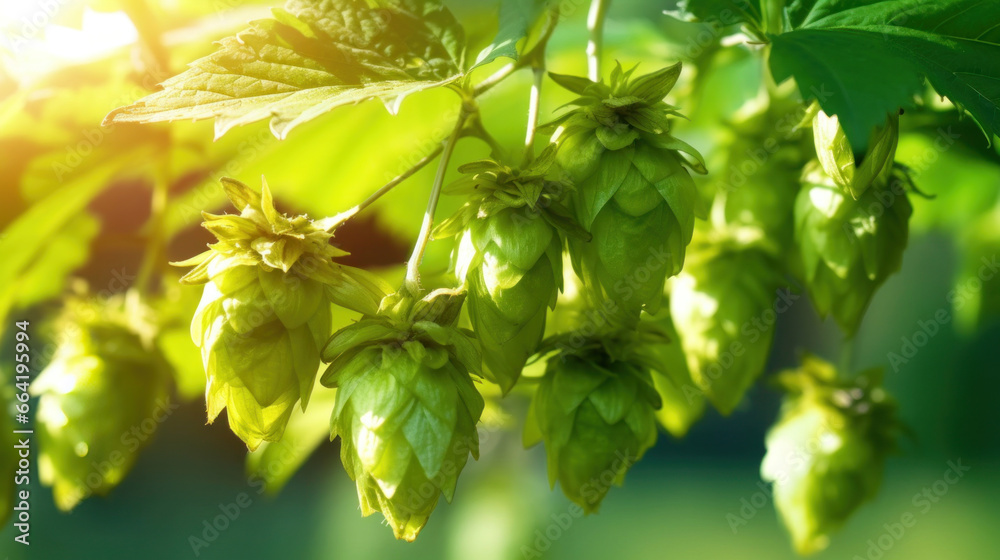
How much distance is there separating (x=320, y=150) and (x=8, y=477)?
2.09 feet

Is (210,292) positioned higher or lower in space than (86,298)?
higher

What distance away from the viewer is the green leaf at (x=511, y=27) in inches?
25.0

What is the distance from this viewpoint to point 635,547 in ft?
11.6

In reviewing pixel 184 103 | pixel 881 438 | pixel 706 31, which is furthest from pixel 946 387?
pixel 184 103

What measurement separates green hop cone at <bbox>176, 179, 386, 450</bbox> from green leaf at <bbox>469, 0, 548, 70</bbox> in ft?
0.65

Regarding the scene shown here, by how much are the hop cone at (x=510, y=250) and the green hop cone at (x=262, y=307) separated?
0.32 feet

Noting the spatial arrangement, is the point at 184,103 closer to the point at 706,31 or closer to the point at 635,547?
the point at 706,31

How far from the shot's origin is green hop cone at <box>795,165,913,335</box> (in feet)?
2.49

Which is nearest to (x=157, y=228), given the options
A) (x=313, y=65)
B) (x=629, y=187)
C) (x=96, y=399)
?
(x=96, y=399)

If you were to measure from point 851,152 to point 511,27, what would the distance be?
304 mm

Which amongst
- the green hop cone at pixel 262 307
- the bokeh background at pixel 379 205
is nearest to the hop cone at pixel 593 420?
the green hop cone at pixel 262 307

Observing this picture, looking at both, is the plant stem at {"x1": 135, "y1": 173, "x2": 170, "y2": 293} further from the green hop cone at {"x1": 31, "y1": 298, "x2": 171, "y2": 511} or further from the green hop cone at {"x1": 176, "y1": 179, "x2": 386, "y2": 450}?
the green hop cone at {"x1": 176, "y1": 179, "x2": 386, "y2": 450}

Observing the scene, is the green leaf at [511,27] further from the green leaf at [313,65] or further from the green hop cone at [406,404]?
the green hop cone at [406,404]

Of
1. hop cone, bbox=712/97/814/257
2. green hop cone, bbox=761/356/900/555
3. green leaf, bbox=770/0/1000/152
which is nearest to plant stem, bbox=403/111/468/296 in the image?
green leaf, bbox=770/0/1000/152
